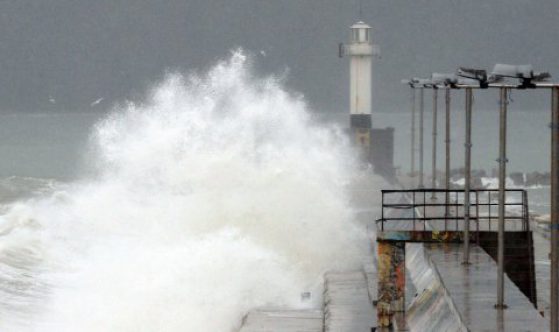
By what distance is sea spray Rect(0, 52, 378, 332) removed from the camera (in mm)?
21578

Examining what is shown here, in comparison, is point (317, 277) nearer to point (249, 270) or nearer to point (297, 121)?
point (249, 270)

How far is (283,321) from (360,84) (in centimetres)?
3740

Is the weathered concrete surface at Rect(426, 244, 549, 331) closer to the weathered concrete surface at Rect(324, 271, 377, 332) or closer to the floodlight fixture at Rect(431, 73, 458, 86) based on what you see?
the weathered concrete surface at Rect(324, 271, 377, 332)

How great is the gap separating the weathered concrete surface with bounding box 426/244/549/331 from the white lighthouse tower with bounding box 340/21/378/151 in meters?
37.4

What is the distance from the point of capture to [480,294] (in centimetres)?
1433

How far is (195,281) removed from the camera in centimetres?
2273

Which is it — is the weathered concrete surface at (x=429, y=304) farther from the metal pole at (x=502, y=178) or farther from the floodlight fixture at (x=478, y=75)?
the floodlight fixture at (x=478, y=75)

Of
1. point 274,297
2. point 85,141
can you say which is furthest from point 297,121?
point 85,141

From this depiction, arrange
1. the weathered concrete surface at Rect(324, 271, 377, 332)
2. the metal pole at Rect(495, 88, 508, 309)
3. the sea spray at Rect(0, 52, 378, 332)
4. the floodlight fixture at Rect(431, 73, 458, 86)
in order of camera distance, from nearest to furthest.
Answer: the metal pole at Rect(495, 88, 508, 309) < the floodlight fixture at Rect(431, 73, 458, 86) < the weathered concrete surface at Rect(324, 271, 377, 332) < the sea spray at Rect(0, 52, 378, 332)

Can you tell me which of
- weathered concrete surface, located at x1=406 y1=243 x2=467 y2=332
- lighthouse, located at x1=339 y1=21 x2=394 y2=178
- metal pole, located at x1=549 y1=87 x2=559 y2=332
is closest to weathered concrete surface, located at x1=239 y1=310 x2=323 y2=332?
weathered concrete surface, located at x1=406 y1=243 x2=467 y2=332

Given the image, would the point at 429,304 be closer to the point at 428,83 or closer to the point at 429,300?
the point at 429,300

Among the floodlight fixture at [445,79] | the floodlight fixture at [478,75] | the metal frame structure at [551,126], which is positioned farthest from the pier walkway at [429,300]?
the floodlight fixture at [478,75]

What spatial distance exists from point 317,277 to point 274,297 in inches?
103

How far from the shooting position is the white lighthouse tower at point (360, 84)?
55.2m
